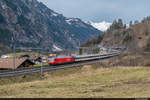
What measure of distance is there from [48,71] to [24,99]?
92.6 feet

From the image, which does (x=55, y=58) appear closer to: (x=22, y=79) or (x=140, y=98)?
(x=22, y=79)

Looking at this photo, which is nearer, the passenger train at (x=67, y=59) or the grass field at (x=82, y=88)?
the grass field at (x=82, y=88)

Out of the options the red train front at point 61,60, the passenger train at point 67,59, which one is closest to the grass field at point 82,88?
the red train front at point 61,60

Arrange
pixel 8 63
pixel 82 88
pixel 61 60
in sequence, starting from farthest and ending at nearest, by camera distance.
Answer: pixel 8 63 → pixel 61 60 → pixel 82 88

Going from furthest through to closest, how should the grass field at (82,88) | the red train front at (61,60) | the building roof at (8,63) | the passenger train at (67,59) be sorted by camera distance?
the building roof at (8,63) < the passenger train at (67,59) < the red train front at (61,60) < the grass field at (82,88)

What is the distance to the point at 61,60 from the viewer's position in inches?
2534

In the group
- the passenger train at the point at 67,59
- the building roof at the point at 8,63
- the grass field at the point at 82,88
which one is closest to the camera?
the grass field at the point at 82,88

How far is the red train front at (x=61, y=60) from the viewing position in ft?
201

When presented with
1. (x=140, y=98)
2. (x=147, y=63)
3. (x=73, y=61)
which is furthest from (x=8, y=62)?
(x=140, y=98)

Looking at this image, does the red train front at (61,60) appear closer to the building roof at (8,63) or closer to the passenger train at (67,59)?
the passenger train at (67,59)

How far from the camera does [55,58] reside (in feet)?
202

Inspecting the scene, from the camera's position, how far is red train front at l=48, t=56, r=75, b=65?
6128 centimetres

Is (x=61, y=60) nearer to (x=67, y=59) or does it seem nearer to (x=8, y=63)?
(x=67, y=59)

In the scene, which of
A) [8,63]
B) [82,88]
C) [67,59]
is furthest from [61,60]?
[82,88]
